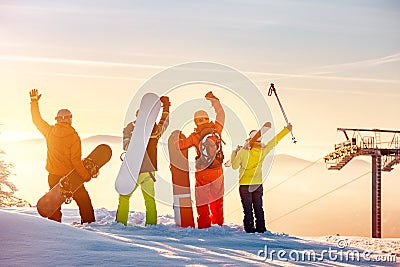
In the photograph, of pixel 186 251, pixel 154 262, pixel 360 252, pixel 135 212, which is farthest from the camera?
pixel 135 212

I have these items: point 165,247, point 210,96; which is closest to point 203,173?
point 210,96

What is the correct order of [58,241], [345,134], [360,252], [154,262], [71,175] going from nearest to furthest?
[154,262] → [58,241] → [360,252] → [71,175] → [345,134]

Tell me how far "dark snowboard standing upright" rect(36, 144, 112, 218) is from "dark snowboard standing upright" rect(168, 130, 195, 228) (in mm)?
1484

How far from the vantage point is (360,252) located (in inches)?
440

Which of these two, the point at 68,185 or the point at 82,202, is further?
the point at 82,202

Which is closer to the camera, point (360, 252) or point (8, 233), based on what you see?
point (8, 233)

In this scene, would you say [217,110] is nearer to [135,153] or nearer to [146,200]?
[135,153]

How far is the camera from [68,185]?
40.6ft

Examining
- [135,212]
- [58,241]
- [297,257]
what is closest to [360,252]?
[297,257]

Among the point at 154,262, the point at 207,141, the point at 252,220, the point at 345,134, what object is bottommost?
the point at 154,262

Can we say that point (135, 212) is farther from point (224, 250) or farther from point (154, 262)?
point (154, 262)

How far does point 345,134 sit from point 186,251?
2650 centimetres

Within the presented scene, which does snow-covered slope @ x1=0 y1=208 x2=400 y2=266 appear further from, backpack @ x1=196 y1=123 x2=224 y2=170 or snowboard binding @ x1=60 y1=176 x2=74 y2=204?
backpack @ x1=196 y1=123 x2=224 y2=170

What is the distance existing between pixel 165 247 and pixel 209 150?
10.8 feet
